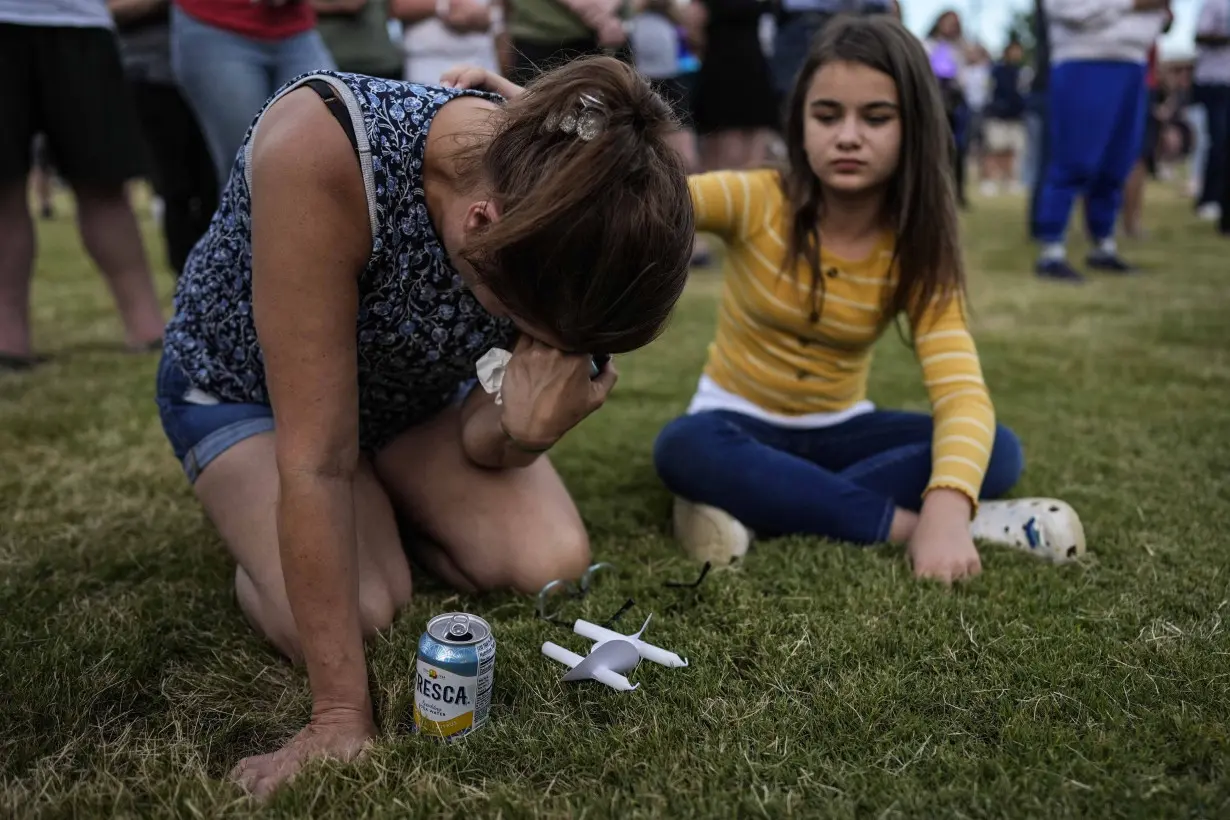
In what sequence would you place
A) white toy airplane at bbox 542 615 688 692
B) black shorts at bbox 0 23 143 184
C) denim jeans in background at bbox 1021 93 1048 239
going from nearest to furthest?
white toy airplane at bbox 542 615 688 692
black shorts at bbox 0 23 143 184
denim jeans in background at bbox 1021 93 1048 239

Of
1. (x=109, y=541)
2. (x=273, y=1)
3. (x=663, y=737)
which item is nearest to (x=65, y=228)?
(x=273, y=1)

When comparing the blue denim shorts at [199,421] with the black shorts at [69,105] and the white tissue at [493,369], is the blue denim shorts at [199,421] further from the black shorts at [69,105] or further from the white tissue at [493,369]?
the black shorts at [69,105]

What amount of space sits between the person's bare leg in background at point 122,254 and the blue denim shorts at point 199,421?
6.70 feet

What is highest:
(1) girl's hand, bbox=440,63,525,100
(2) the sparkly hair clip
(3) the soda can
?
(2) the sparkly hair clip

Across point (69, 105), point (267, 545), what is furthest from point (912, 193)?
point (69, 105)

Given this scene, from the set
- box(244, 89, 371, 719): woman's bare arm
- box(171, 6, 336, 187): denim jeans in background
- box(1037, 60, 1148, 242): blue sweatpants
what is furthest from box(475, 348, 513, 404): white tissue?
box(1037, 60, 1148, 242): blue sweatpants

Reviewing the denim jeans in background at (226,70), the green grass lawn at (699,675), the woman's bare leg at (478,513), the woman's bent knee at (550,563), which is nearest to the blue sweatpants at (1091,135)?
the green grass lawn at (699,675)

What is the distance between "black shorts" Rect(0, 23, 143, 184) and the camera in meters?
3.35

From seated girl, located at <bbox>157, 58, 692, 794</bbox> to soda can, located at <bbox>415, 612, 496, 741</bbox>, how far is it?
11 cm

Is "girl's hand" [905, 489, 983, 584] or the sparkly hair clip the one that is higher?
the sparkly hair clip

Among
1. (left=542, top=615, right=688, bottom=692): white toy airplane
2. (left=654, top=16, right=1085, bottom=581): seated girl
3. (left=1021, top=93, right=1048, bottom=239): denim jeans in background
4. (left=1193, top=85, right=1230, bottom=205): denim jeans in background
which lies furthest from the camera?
(left=1193, top=85, right=1230, bottom=205): denim jeans in background

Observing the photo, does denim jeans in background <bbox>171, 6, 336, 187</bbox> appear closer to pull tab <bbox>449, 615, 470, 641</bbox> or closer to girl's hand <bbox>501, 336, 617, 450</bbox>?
girl's hand <bbox>501, 336, 617, 450</bbox>

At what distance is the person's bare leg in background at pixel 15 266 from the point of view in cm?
349

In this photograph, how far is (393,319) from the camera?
1.67 metres
